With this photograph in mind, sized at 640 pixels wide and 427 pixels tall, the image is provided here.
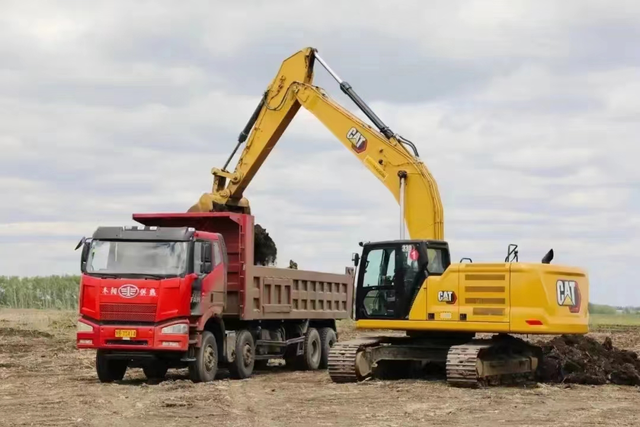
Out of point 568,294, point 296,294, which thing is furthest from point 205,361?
point 568,294

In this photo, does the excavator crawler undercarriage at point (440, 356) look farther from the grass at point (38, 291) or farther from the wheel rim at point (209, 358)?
the grass at point (38, 291)

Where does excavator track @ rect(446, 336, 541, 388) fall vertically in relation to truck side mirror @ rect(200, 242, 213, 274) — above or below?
below

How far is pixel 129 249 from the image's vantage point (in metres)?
19.5

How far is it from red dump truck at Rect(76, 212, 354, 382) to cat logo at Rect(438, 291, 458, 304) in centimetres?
397

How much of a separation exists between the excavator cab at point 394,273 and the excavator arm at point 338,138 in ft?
3.23

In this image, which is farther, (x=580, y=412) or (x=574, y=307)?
(x=574, y=307)

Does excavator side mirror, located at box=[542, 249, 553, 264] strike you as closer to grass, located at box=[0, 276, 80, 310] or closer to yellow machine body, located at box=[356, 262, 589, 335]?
yellow machine body, located at box=[356, 262, 589, 335]

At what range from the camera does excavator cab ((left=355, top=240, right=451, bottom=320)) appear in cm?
2000

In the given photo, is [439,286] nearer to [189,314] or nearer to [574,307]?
[574,307]

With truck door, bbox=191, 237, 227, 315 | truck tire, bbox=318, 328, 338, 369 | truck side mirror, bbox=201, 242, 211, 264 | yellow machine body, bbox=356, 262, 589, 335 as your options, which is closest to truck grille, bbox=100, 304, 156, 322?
truck door, bbox=191, 237, 227, 315

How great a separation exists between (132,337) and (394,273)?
501cm

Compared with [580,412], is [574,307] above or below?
above

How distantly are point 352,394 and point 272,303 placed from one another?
515 cm

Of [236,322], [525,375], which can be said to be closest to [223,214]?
[236,322]
